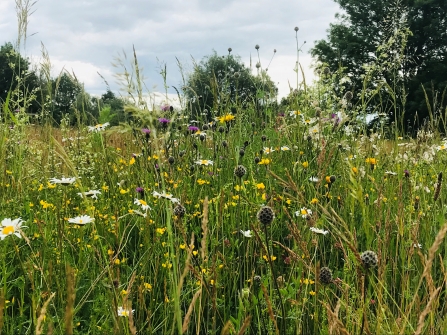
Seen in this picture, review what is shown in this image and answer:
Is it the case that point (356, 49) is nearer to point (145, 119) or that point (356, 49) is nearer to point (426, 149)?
point (426, 149)

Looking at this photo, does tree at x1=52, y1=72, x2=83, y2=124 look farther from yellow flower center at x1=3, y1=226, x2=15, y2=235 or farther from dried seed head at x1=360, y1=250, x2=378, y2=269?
dried seed head at x1=360, y1=250, x2=378, y2=269

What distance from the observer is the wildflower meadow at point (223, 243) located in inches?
36.5

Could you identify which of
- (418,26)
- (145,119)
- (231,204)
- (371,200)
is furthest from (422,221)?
(418,26)

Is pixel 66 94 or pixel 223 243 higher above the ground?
pixel 66 94

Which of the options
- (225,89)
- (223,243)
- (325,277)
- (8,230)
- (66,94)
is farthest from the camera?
(66,94)

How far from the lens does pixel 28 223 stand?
5.64 ft

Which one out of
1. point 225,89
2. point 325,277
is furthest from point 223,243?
point 225,89

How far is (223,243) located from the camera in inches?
55.7

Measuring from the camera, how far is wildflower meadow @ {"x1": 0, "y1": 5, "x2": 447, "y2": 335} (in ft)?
3.04

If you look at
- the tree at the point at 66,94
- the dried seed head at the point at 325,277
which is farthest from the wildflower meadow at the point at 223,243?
the tree at the point at 66,94

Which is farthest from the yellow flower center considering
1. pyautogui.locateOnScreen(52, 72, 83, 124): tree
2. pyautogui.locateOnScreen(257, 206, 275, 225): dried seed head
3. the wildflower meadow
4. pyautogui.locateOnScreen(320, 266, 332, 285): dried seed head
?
pyautogui.locateOnScreen(52, 72, 83, 124): tree

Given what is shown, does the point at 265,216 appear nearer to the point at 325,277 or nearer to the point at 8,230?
the point at 325,277

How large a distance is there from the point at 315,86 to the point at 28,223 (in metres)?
2.00

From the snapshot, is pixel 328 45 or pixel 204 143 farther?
pixel 328 45
